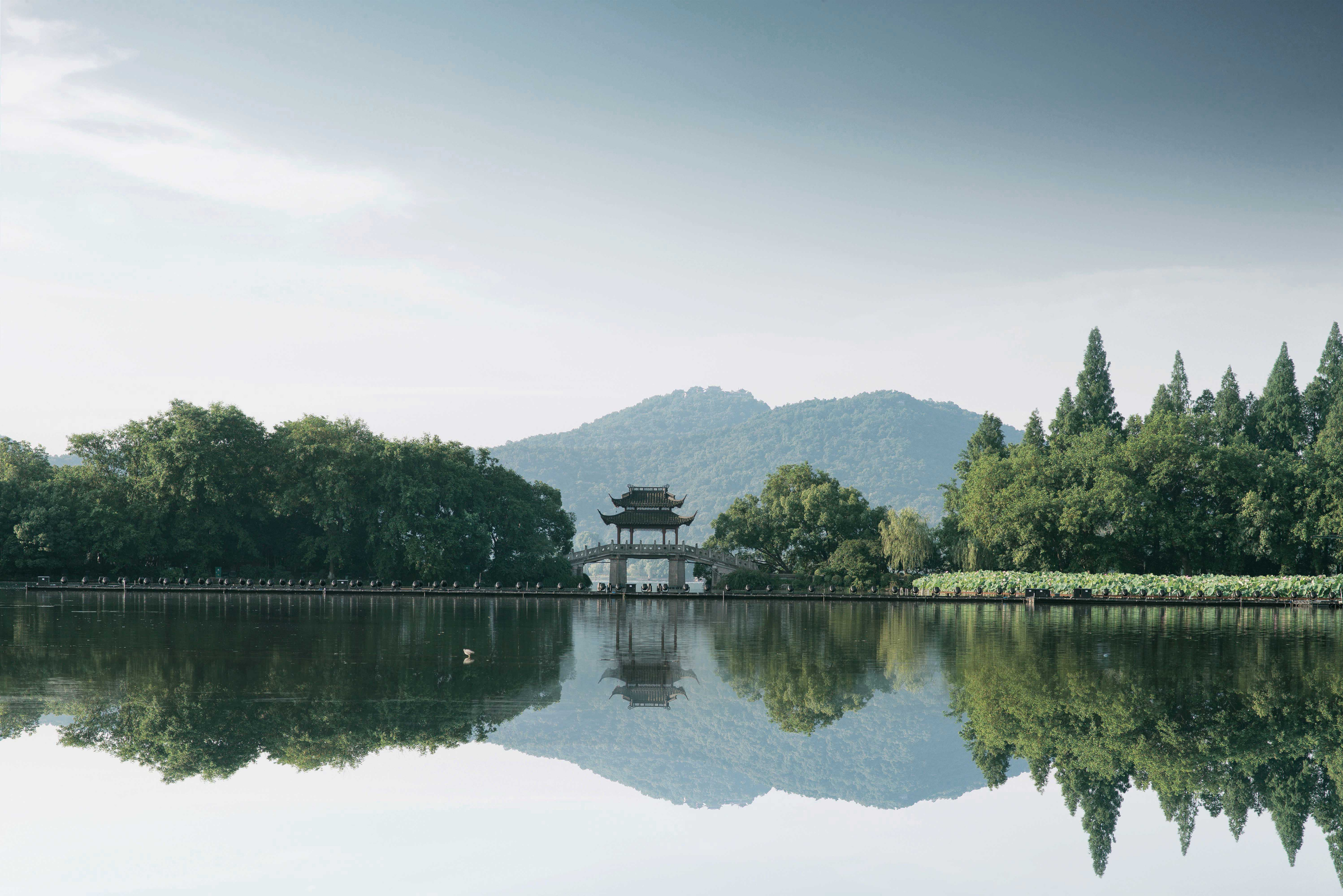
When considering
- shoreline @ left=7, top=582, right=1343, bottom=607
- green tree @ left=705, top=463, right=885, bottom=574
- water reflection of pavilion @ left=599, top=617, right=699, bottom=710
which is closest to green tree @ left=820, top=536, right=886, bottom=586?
green tree @ left=705, top=463, right=885, bottom=574

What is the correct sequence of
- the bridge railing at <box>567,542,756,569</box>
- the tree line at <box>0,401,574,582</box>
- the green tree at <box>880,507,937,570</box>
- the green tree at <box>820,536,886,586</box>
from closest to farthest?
the tree line at <box>0,401,574,582</box>, the green tree at <box>820,536,886,586</box>, the green tree at <box>880,507,937,570</box>, the bridge railing at <box>567,542,756,569</box>

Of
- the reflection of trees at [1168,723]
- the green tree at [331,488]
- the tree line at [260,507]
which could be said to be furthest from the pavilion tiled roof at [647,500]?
the reflection of trees at [1168,723]

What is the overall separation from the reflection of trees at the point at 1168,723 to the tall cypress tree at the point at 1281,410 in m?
39.6

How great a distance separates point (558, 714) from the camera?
1603 centimetres

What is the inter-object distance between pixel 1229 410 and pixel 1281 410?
2762mm

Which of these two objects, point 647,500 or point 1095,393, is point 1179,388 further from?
point 647,500

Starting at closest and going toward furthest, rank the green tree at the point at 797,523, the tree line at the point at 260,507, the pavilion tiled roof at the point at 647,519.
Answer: the tree line at the point at 260,507 → the green tree at the point at 797,523 → the pavilion tiled roof at the point at 647,519

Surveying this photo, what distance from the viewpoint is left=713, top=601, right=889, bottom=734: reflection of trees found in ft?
55.1

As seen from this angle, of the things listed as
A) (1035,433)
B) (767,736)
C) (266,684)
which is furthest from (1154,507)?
(266,684)

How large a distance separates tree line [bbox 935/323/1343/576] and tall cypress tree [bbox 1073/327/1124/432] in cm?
404

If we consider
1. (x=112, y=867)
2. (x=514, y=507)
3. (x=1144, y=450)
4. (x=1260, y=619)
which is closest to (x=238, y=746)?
(x=112, y=867)

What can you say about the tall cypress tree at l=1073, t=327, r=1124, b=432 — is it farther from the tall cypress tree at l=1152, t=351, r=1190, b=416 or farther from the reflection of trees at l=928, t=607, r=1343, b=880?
the reflection of trees at l=928, t=607, r=1343, b=880

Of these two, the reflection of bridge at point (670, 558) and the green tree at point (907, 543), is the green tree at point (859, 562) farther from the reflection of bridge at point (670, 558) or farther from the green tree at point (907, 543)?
the reflection of bridge at point (670, 558)

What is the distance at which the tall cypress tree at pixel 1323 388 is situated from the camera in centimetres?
6250
